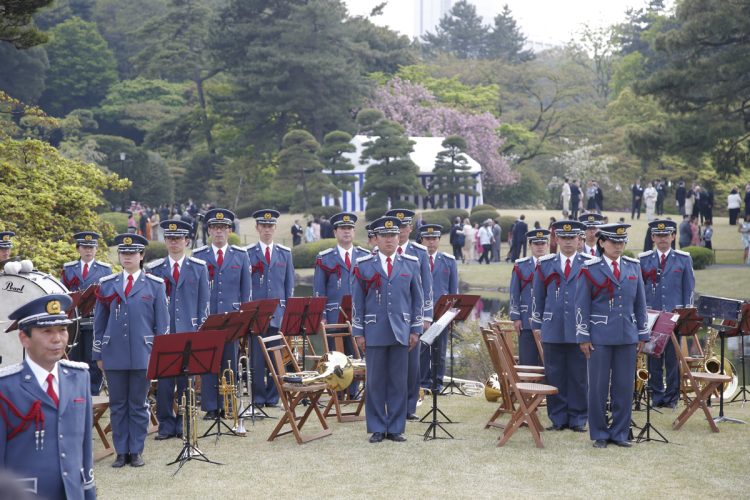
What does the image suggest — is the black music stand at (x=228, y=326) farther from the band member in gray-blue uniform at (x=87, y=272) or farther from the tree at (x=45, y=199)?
the tree at (x=45, y=199)

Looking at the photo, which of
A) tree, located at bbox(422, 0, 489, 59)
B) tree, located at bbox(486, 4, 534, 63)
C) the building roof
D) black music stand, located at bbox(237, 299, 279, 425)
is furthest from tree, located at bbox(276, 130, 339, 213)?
tree, located at bbox(422, 0, 489, 59)

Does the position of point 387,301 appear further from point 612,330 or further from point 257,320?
point 612,330

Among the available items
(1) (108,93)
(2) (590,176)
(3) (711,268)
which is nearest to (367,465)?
(3) (711,268)

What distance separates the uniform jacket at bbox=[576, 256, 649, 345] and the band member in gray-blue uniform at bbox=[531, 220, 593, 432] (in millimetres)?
907

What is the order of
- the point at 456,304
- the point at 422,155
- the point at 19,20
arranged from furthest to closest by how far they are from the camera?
the point at 422,155 → the point at 19,20 → the point at 456,304

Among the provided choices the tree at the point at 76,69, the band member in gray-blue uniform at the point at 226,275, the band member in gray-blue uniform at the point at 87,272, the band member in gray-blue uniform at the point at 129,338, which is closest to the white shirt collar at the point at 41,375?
the band member in gray-blue uniform at the point at 129,338

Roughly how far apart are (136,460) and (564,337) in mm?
4958

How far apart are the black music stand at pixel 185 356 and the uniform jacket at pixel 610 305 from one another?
3805 mm

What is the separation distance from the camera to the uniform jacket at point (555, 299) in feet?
39.9

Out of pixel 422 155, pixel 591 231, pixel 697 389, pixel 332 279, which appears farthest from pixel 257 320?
pixel 422 155

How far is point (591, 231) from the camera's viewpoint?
1401 cm

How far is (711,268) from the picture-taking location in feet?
115

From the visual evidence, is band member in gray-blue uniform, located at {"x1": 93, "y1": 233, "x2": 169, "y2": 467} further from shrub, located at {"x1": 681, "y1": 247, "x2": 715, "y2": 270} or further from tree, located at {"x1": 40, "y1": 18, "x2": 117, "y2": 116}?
tree, located at {"x1": 40, "y1": 18, "x2": 117, "y2": 116}

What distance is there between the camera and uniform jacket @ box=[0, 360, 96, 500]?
5852 mm
